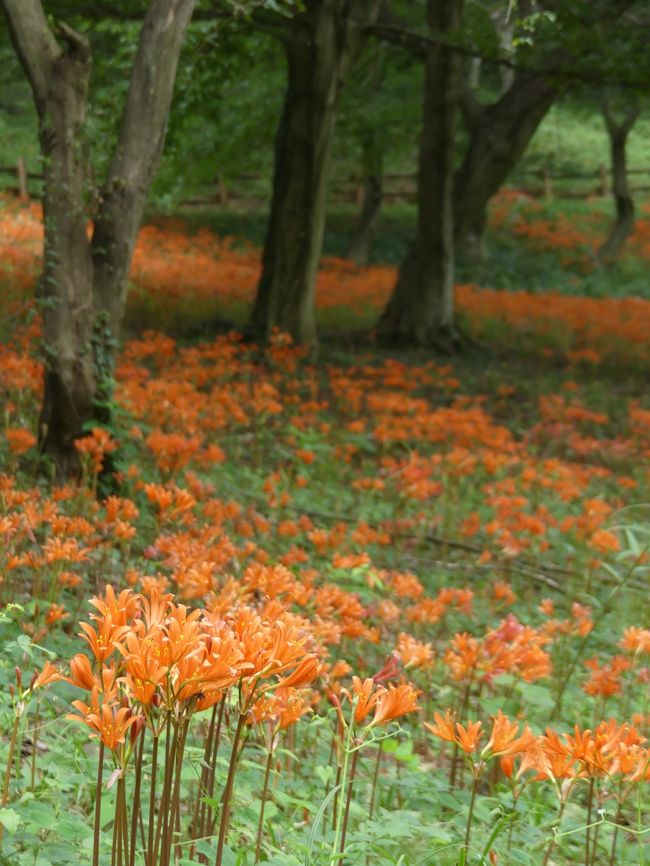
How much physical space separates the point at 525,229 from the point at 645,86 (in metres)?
19.1

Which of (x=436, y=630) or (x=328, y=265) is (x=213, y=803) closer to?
(x=436, y=630)

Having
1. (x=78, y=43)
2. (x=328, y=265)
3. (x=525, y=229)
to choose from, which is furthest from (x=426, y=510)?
(x=525, y=229)

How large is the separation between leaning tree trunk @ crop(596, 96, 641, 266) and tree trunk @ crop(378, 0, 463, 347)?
1170 centimetres

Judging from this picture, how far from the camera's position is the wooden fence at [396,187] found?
1300 inches

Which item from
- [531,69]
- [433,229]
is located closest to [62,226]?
[531,69]

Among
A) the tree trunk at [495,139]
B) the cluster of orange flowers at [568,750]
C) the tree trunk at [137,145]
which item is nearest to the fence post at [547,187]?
the tree trunk at [495,139]

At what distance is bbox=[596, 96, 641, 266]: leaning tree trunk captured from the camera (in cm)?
2625

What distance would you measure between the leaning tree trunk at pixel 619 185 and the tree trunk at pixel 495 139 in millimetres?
10409

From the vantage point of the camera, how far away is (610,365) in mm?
16109

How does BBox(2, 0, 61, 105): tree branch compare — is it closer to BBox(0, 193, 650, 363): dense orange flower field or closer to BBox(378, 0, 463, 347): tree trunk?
BBox(0, 193, 650, 363): dense orange flower field

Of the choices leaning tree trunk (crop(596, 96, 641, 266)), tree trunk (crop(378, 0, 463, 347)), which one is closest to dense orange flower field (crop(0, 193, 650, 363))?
tree trunk (crop(378, 0, 463, 347))

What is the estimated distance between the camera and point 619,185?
2733cm

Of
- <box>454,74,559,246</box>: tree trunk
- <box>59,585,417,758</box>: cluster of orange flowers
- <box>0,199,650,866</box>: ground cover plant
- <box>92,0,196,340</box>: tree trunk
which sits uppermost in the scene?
<box>454,74,559,246</box>: tree trunk

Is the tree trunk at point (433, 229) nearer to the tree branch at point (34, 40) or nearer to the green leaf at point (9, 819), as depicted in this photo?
the tree branch at point (34, 40)
